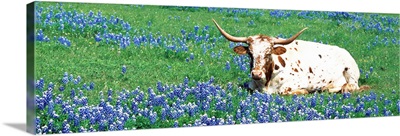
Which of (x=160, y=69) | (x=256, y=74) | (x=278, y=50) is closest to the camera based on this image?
(x=160, y=69)

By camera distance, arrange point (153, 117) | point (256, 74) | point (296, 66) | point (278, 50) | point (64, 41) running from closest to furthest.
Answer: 1. point (64, 41)
2. point (153, 117)
3. point (256, 74)
4. point (278, 50)
5. point (296, 66)

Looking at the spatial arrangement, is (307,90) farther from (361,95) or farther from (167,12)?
(167,12)

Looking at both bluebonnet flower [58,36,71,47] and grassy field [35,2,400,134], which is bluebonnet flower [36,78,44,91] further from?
bluebonnet flower [58,36,71,47]

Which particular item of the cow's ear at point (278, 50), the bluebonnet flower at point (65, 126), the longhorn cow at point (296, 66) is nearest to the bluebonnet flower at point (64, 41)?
the bluebonnet flower at point (65, 126)

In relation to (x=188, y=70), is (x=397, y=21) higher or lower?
higher

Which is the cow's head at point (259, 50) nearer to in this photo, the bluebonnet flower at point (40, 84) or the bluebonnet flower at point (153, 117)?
the bluebonnet flower at point (153, 117)

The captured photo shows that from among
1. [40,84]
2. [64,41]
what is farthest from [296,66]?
[40,84]

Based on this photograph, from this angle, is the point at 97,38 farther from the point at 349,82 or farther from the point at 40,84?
the point at 349,82

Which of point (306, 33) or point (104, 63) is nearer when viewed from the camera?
point (104, 63)

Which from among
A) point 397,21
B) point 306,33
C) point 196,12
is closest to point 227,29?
point 196,12
